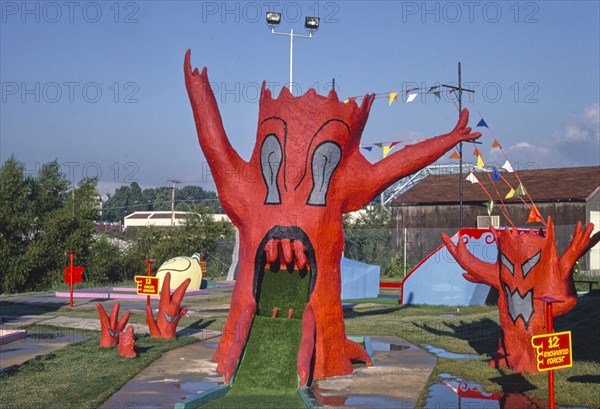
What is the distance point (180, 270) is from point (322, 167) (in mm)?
15515

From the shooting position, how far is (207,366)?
12.9 metres

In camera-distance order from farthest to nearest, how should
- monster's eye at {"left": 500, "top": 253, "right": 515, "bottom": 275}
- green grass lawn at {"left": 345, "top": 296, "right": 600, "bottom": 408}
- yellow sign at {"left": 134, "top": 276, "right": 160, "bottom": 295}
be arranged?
yellow sign at {"left": 134, "top": 276, "right": 160, "bottom": 295}, monster's eye at {"left": 500, "top": 253, "right": 515, "bottom": 275}, green grass lawn at {"left": 345, "top": 296, "right": 600, "bottom": 408}

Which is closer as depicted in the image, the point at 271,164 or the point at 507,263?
the point at 271,164

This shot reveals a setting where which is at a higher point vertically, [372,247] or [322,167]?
[322,167]

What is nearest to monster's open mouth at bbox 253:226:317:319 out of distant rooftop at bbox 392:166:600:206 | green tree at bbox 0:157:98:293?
green tree at bbox 0:157:98:293

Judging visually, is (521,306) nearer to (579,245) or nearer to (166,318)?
(579,245)

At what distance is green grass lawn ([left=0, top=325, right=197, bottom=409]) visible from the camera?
10.3 meters

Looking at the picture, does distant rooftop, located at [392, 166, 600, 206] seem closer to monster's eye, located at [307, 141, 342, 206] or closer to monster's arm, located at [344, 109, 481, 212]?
monster's arm, located at [344, 109, 481, 212]

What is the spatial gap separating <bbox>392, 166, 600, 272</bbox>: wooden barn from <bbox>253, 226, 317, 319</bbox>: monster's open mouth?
21922mm

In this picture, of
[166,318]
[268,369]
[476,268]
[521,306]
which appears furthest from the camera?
[166,318]

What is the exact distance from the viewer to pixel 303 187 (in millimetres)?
11977

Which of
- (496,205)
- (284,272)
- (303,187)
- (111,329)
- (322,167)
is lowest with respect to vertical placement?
(111,329)

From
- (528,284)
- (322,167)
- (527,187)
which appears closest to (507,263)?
(528,284)

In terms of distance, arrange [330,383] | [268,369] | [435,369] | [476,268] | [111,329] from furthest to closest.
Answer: [111,329]
[476,268]
[435,369]
[330,383]
[268,369]
